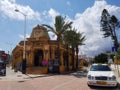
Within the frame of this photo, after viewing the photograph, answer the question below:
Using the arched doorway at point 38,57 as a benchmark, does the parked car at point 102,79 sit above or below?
below

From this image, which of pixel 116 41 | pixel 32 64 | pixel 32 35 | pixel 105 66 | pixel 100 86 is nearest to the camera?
pixel 100 86

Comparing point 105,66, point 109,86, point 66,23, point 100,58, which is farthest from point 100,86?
point 100,58

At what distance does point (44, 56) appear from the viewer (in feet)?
139

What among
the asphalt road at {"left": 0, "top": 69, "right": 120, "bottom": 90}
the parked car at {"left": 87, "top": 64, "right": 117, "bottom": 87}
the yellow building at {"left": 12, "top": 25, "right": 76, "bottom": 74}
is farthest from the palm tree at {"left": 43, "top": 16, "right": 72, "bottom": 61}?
the parked car at {"left": 87, "top": 64, "right": 117, "bottom": 87}

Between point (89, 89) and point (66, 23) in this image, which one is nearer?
point (89, 89)

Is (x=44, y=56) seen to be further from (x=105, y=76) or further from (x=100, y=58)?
(x=100, y=58)

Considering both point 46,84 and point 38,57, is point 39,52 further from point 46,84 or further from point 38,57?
point 46,84

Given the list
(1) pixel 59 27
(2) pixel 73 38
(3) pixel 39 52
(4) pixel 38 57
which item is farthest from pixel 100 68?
(2) pixel 73 38

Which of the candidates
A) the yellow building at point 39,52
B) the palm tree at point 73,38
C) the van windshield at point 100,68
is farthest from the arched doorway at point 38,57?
the van windshield at point 100,68

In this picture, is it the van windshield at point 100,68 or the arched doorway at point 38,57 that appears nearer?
the van windshield at point 100,68

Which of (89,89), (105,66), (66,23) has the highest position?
(66,23)

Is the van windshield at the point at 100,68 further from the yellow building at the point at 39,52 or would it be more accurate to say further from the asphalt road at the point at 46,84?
the yellow building at the point at 39,52

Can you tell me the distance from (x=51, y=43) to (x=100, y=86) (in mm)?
25255

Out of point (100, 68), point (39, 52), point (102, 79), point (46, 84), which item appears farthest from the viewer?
point (39, 52)
